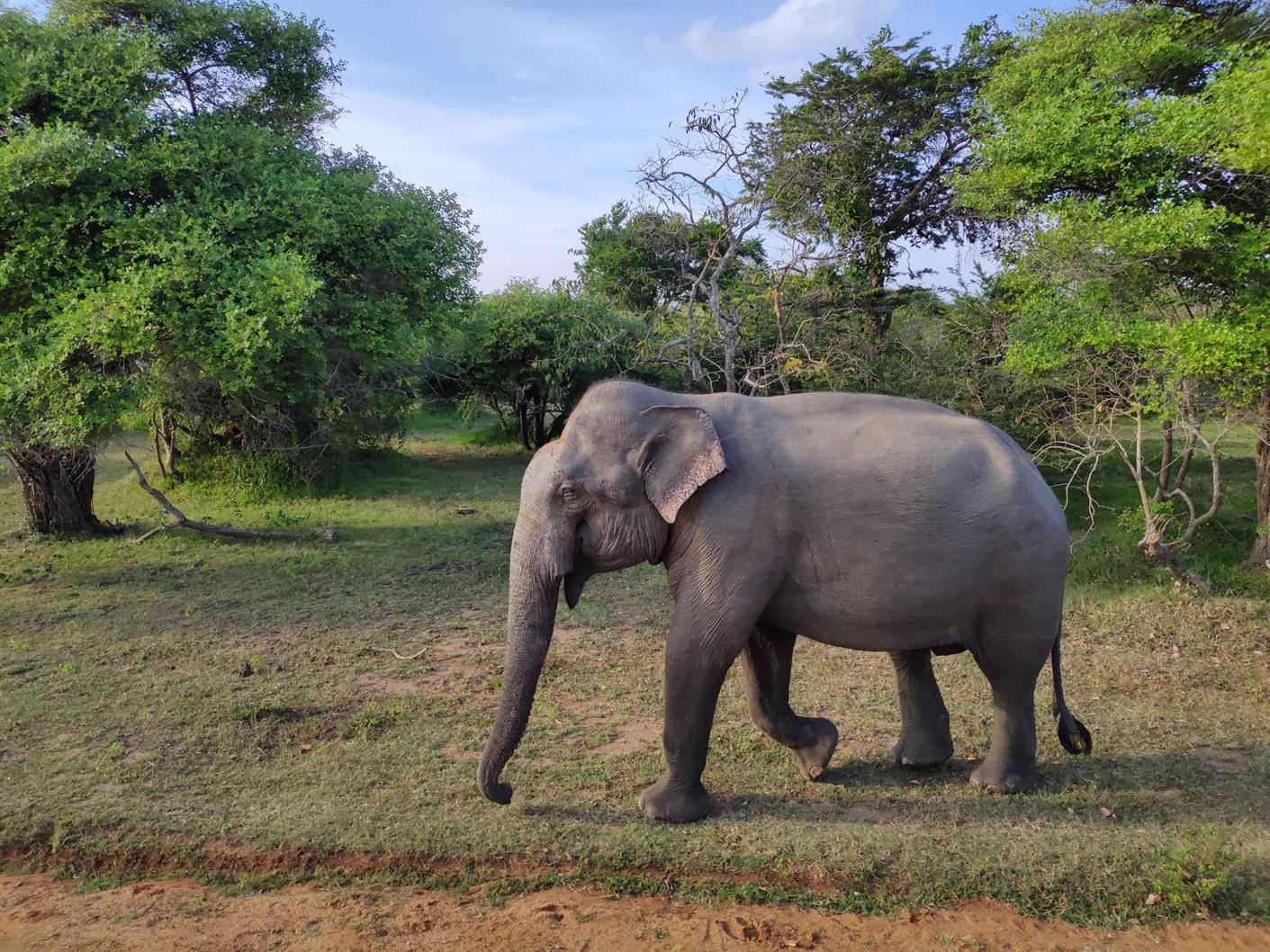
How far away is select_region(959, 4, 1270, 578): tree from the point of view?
7.52 metres

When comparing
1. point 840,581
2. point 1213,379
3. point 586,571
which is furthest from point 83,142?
point 1213,379

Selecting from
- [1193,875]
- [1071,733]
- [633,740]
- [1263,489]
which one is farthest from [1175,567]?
[633,740]

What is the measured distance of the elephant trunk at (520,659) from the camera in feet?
15.4

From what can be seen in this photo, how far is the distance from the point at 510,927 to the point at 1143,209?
8138mm

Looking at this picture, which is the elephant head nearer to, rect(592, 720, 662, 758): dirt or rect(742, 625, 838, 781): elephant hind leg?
rect(742, 625, 838, 781): elephant hind leg

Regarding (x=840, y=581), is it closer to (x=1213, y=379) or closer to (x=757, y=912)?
(x=757, y=912)

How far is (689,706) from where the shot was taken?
4797mm

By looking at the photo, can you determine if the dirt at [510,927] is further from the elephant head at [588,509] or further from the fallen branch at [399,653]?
the fallen branch at [399,653]

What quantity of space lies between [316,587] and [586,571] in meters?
6.18

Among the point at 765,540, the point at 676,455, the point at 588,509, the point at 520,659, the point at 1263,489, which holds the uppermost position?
the point at 676,455

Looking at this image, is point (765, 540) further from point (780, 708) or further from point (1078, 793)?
point (1078, 793)

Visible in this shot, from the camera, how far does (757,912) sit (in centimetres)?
414

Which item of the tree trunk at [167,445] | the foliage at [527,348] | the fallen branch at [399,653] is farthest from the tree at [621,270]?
the fallen branch at [399,653]

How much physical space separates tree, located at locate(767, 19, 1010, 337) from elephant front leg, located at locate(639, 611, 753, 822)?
38.3 feet
